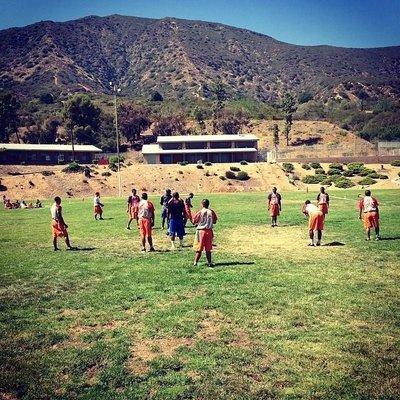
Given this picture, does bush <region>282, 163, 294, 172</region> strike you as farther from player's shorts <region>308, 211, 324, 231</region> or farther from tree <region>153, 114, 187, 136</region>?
player's shorts <region>308, 211, 324, 231</region>

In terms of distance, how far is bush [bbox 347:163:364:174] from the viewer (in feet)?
222

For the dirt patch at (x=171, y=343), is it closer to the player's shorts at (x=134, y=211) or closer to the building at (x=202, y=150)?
the player's shorts at (x=134, y=211)

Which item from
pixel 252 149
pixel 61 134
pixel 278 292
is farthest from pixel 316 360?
pixel 61 134

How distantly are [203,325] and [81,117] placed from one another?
3849 inches

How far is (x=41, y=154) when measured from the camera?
261 ft

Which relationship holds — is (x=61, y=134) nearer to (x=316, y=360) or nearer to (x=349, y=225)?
(x=349, y=225)

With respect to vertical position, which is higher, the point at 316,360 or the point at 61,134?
the point at 61,134

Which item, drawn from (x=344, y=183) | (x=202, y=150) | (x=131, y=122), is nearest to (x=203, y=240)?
(x=344, y=183)

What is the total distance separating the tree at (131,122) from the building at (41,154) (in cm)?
1996

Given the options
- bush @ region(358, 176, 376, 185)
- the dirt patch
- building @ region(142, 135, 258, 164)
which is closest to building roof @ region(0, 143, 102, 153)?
building @ region(142, 135, 258, 164)

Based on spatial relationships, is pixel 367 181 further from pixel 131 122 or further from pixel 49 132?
pixel 49 132

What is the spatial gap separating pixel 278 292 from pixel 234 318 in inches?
77.0

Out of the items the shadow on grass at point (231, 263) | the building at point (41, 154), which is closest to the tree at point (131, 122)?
the building at point (41, 154)

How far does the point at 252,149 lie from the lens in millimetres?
83562
